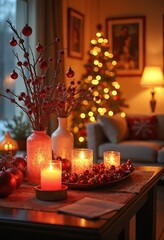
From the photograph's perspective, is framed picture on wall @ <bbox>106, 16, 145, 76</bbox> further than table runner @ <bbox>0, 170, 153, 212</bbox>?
Yes

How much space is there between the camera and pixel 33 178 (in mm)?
2266

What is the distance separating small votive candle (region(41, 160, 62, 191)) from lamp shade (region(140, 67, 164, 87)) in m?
4.33

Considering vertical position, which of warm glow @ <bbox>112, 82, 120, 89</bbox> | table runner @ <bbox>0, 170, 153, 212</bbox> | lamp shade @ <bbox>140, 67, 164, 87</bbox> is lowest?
table runner @ <bbox>0, 170, 153, 212</bbox>

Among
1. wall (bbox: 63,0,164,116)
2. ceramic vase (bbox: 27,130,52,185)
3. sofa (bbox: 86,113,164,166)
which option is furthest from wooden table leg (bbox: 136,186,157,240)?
wall (bbox: 63,0,164,116)

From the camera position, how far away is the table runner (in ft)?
5.99

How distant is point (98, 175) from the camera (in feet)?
7.18

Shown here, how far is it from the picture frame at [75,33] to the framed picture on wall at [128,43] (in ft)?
1.85

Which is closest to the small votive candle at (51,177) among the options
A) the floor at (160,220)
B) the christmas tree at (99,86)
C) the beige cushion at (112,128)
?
the floor at (160,220)

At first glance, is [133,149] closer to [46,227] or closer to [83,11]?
[83,11]

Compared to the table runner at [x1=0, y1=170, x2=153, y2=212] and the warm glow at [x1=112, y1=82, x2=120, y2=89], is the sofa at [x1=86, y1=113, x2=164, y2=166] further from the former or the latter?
the table runner at [x1=0, y1=170, x2=153, y2=212]

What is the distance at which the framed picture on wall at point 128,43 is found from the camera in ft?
21.6

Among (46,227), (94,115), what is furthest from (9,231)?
(94,115)

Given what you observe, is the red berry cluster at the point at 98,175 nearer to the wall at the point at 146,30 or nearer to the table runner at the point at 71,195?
the table runner at the point at 71,195

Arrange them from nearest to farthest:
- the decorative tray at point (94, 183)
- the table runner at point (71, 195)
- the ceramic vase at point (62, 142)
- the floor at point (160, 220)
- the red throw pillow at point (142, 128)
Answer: the table runner at point (71, 195) < the decorative tray at point (94, 183) < the ceramic vase at point (62, 142) < the floor at point (160, 220) < the red throw pillow at point (142, 128)
